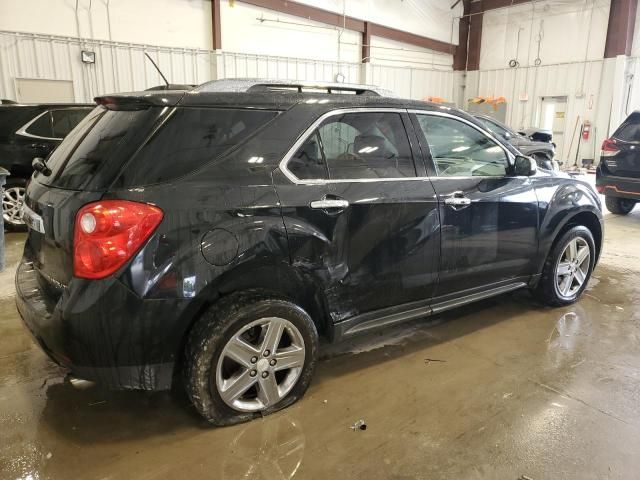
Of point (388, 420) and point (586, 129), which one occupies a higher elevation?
point (586, 129)

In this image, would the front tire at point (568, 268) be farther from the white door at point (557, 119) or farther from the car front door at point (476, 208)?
the white door at point (557, 119)

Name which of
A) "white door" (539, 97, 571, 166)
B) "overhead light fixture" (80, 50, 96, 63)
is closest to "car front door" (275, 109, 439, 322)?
"overhead light fixture" (80, 50, 96, 63)

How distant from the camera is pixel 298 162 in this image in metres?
2.38

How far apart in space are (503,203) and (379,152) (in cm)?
103

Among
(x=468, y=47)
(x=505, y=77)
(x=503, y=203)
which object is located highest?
(x=468, y=47)

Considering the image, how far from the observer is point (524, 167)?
3.30m

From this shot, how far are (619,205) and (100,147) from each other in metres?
8.32

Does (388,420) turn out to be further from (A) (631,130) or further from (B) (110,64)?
(B) (110,64)

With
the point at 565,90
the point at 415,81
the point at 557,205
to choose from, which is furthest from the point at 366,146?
the point at 565,90

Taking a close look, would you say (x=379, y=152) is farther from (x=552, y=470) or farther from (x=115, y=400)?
(x=115, y=400)

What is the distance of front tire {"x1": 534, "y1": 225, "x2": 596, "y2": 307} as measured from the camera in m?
3.71

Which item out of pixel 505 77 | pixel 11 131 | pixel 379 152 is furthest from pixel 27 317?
pixel 505 77

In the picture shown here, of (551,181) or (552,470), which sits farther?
(551,181)

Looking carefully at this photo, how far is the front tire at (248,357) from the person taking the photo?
2.14m
